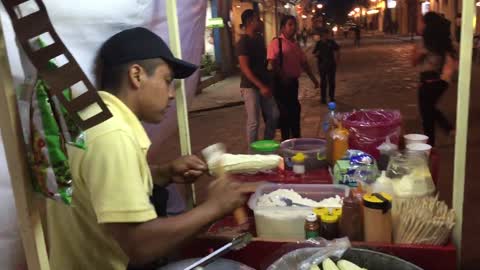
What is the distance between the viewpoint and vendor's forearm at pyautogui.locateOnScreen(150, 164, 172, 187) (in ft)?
8.29

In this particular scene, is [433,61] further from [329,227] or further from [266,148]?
[329,227]

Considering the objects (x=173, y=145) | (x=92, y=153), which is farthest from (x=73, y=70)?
(x=173, y=145)

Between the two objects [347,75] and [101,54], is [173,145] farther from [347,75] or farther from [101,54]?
[347,75]

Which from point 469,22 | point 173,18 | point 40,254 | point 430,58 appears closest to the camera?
point 40,254

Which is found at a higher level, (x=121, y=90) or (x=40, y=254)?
(x=121, y=90)

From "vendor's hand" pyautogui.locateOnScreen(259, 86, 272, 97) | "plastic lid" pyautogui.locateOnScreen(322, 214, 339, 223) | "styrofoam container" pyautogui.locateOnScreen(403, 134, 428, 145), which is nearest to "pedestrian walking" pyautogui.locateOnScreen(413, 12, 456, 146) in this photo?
"vendor's hand" pyautogui.locateOnScreen(259, 86, 272, 97)

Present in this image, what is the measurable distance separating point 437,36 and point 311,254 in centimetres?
457

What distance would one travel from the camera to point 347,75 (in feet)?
54.6

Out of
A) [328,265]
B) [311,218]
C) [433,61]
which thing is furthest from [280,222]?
[433,61]

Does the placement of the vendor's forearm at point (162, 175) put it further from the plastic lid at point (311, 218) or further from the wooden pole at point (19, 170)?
the wooden pole at point (19, 170)

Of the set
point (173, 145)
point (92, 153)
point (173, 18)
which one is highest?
point (173, 18)

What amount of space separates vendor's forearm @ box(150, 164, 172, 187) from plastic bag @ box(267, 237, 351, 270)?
90 cm

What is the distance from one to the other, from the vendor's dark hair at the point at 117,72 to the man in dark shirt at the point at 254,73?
3.99 m

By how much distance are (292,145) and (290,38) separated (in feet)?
10.6
